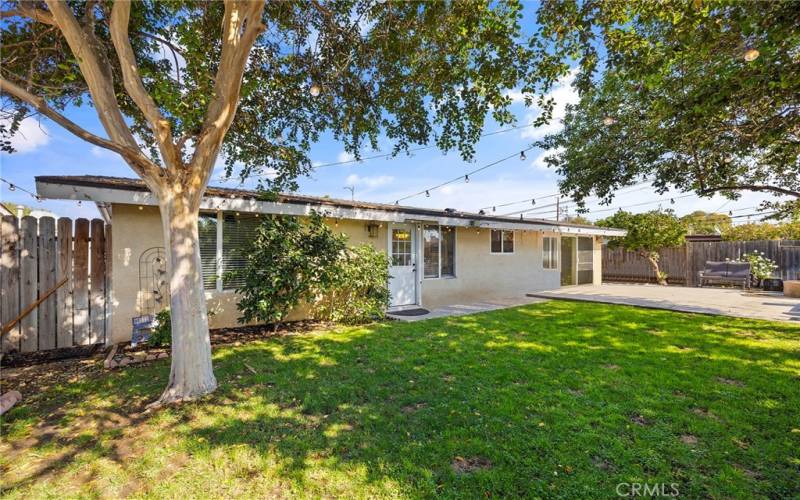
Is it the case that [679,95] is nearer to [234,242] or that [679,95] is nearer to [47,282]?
[234,242]

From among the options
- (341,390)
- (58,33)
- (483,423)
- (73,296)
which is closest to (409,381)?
(341,390)

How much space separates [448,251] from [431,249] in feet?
2.26

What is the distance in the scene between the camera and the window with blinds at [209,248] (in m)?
6.61

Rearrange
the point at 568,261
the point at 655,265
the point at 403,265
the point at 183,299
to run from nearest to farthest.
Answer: the point at 183,299, the point at 403,265, the point at 568,261, the point at 655,265

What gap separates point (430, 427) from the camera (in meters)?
3.10

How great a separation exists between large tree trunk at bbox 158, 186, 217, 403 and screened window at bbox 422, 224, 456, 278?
683 centimetres

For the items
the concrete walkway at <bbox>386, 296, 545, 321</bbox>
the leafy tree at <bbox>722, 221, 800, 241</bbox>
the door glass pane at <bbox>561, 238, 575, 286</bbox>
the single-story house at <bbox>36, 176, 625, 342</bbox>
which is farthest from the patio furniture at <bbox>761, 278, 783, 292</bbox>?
the concrete walkway at <bbox>386, 296, 545, 321</bbox>

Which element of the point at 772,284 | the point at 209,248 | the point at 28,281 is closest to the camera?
the point at 28,281

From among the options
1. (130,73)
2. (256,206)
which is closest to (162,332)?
(256,206)

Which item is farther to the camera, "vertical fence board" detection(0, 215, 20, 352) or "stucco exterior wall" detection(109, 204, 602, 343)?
"stucco exterior wall" detection(109, 204, 602, 343)

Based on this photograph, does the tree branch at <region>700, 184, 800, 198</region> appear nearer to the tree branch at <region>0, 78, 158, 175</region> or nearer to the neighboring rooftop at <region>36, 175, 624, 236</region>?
the neighboring rooftop at <region>36, 175, 624, 236</region>

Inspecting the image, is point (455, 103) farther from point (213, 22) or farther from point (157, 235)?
point (157, 235)

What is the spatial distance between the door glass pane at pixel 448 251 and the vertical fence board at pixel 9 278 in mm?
8908

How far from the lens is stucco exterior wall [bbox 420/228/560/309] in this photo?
10297 mm
